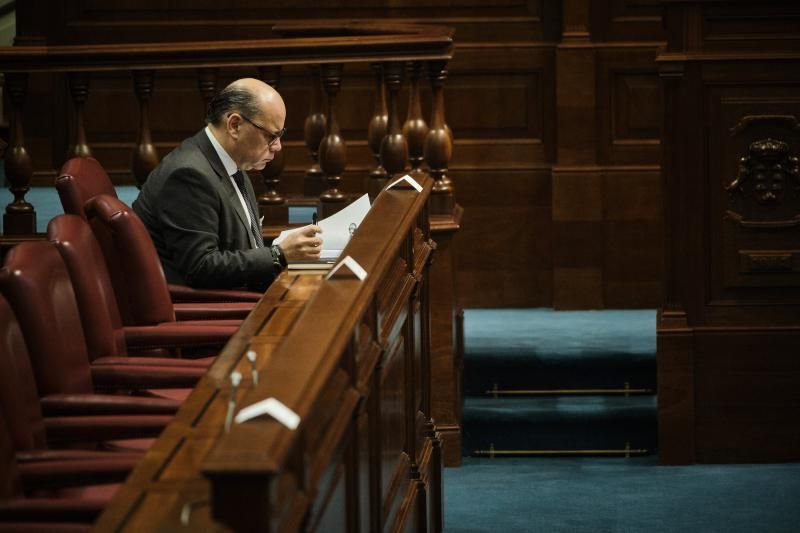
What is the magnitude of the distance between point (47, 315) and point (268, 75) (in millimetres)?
2392

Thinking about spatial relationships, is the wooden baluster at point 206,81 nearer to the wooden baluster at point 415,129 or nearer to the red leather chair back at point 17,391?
the wooden baluster at point 415,129

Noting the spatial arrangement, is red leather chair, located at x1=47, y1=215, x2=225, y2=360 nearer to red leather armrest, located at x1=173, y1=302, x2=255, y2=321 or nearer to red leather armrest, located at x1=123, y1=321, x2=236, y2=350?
red leather armrest, located at x1=123, y1=321, x2=236, y2=350

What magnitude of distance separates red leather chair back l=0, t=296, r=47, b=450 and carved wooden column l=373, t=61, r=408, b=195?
2555 millimetres

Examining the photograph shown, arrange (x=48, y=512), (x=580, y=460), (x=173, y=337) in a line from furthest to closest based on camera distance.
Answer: (x=580, y=460)
(x=173, y=337)
(x=48, y=512)

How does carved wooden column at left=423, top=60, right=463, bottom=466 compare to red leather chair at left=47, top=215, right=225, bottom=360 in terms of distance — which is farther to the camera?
carved wooden column at left=423, top=60, right=463, bottom=466

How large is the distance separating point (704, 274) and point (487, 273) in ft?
6.26

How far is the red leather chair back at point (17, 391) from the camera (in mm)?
2537

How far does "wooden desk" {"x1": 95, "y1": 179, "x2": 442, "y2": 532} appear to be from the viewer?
1.82 meters

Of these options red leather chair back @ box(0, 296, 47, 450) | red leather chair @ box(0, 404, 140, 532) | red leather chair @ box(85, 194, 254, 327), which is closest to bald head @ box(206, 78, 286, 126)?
red leather chair @ box(85, 194, 254, 327)

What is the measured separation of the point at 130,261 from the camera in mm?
3641

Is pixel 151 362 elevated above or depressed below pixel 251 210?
below

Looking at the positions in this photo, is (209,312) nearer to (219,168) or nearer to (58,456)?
(219,168)

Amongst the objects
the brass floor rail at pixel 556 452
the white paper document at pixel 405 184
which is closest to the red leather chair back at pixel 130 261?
the white paper document at pixel 405 184

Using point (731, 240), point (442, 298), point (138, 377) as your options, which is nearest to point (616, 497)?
point (442, 298)
